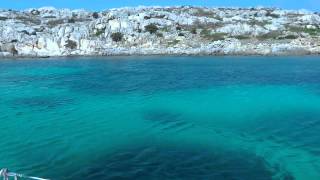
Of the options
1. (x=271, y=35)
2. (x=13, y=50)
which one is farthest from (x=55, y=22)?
(x=271, y=35)

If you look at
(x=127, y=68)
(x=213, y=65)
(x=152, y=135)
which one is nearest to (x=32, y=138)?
(x=152, y=135)

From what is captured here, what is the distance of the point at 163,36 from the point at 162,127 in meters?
75.0

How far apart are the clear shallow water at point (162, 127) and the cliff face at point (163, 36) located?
128 feet

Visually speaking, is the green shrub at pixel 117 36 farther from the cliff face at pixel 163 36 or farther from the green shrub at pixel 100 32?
the green shrub at pixel 100 32

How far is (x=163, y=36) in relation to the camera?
329ft

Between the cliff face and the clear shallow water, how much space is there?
1534 inches

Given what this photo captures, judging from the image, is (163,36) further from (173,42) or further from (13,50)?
(13,50)

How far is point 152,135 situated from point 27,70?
45.3 meters

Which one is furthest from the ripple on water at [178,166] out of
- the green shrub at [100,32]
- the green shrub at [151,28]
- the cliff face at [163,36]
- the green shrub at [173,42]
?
the green shrub at [100,32]

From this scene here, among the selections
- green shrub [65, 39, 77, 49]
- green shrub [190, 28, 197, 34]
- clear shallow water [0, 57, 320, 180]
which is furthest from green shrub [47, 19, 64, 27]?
clear shallow water [0, 57, 320, 180]

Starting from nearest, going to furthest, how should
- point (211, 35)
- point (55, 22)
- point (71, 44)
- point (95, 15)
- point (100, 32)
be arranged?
point (71, 44), point (211, 35), point (100, 32), point (55, 22), point (95, 15)

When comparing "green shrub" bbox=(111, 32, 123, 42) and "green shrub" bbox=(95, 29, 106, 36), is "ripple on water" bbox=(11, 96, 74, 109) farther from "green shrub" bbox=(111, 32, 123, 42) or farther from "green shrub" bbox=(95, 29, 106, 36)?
"green shrub" bbox=(95, 29, 106, 36)

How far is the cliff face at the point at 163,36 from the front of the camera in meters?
93.1

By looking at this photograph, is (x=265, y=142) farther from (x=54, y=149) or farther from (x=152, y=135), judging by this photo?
(x=54, y=149)
